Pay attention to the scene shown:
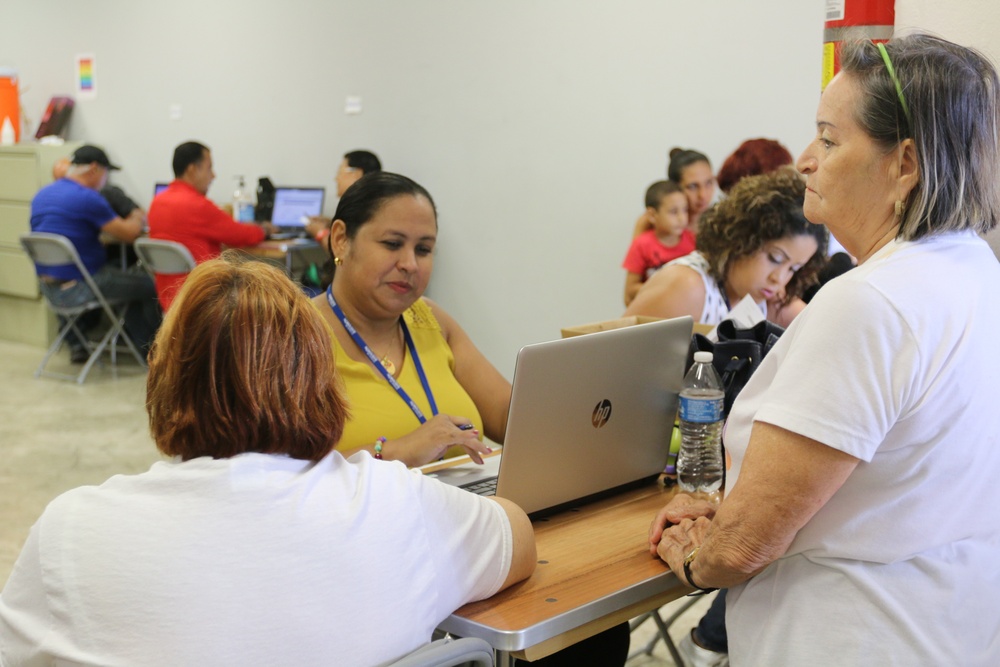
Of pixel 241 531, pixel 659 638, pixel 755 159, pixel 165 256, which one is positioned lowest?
pixel 659 638

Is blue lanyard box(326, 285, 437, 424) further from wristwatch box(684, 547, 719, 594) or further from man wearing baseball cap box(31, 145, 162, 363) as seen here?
man wearing baseball cap box(31, 145, 162, 363)

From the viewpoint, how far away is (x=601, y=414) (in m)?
1.89

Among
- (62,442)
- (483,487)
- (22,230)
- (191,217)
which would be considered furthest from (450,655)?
(22,230)

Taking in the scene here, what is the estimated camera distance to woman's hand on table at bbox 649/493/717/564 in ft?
5.74

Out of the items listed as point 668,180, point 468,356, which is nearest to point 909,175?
point 468,356

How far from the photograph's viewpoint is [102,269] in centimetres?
696

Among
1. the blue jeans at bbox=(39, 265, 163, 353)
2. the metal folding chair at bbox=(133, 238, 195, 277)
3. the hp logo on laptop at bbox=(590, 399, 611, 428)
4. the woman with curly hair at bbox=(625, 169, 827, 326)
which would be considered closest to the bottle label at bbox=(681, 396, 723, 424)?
the hp logo on laptop at bbox=(590, 399, 611, 428)

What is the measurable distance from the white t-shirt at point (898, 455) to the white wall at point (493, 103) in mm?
3216

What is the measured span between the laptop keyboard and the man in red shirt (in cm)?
449

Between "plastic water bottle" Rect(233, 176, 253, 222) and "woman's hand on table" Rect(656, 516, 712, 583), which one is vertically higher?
"plastic water bottle" Rect(233, 176, 253, 222)

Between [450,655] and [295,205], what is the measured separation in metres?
5.91

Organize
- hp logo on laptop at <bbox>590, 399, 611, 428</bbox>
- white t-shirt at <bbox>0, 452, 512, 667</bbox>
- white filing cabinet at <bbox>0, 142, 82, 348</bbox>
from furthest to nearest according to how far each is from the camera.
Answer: white filing cabinet at <bbox>0, 142, 82, 348</bbox> → hp logo on laptop at <bbox>590, 399, 611, 428</bbox> → white t-shirt at <bbox>0, 452, 512, 667</bbox>

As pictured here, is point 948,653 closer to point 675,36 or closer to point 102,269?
point 675,36

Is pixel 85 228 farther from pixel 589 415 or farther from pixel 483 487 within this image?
pixel 589 415
